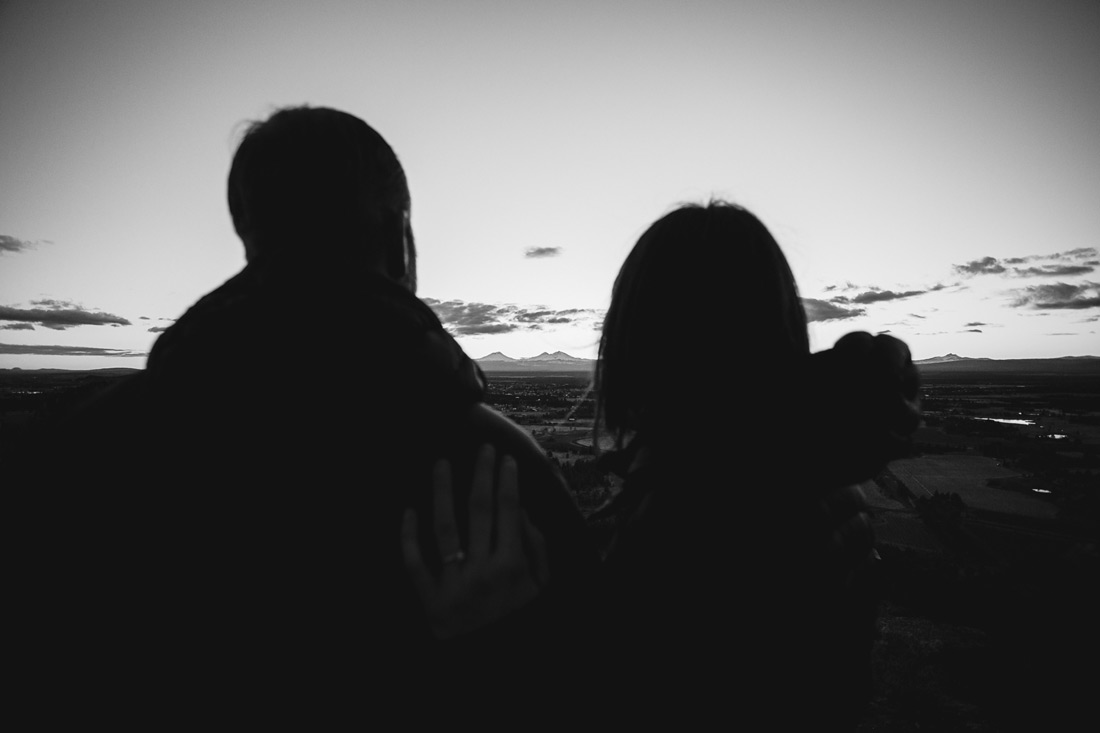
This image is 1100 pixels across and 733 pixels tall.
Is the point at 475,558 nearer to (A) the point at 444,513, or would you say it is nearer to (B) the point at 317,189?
(A) the point at 444,513

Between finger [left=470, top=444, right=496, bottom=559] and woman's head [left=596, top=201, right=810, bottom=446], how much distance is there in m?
0.63

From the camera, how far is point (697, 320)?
1.53 metres

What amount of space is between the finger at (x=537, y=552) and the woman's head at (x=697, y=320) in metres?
0.54

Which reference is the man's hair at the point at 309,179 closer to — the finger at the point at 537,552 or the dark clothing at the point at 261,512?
the dark clothing at the point at 261,512

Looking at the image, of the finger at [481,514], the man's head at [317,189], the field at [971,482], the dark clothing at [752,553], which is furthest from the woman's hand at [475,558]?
the field at [971,482]

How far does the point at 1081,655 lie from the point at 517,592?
1839mm

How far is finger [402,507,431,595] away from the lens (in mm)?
999

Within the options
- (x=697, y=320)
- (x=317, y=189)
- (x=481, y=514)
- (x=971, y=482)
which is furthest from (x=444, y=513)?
(x=971, y=482)

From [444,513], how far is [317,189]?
2.60 feet

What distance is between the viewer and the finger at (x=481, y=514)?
1.02 metres

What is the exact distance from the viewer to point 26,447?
1.08 metres

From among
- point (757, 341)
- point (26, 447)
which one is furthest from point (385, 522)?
point (757, 341)

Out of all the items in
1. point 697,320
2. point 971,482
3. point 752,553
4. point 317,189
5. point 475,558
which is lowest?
point 971,482

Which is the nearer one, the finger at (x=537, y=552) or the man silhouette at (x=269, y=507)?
the man silhouette at (x=269, y=507)
